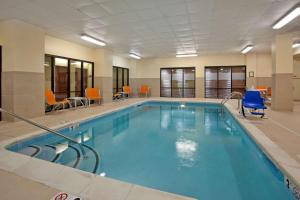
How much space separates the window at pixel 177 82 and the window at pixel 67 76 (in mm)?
5565

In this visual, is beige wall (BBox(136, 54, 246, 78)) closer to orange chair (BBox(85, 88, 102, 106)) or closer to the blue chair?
orange chair (BBox(85, 88, 102, 106))

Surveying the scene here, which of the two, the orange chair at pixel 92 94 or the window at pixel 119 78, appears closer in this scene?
the orange chair at pixel 92 94

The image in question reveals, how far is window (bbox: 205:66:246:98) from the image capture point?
11.4 meters

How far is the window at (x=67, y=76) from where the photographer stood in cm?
668

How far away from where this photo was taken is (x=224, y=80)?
11.8 m

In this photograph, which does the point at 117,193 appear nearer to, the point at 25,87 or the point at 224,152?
the point at 224,152

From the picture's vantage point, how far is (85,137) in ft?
13.9

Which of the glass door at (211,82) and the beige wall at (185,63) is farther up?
the beige wall at (185,63)

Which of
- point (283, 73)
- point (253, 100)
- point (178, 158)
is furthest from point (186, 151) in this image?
point (283, 73)

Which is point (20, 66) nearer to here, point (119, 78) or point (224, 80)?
point (119, 78)

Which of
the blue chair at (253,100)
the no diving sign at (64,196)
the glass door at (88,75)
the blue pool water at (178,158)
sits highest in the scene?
the glass door at (88,75)

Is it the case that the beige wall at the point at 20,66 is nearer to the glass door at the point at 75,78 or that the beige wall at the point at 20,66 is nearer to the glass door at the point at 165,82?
the glass door at the point at 75,78

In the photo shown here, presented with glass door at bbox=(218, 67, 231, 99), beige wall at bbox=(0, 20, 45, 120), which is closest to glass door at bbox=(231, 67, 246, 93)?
glass door at bbox=(218, 67, 231, 99)

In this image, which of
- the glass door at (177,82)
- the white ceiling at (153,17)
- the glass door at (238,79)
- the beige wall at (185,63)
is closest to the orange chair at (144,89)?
the beige wall at (185,63)
